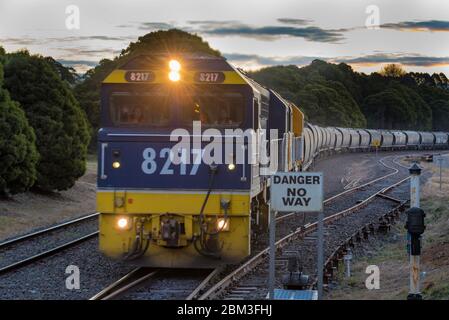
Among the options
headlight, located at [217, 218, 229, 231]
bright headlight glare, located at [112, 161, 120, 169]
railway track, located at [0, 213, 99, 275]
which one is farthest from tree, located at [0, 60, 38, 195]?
headlight, located at [217, 218, 229, 231]

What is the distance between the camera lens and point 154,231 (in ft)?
42.7

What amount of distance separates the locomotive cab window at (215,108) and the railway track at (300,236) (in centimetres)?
248

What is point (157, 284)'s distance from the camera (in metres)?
12.9

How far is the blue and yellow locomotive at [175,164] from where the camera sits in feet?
42.3

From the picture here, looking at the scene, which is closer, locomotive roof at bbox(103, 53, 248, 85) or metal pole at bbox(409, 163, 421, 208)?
metal pole at bbox(409, 163, 421, 208)

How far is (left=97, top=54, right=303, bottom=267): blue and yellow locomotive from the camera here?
12.9 meters

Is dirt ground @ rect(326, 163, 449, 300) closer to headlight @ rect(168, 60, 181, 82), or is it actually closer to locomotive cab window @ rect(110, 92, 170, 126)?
locomotive cab window @ rect(110, 92, 170, 126)

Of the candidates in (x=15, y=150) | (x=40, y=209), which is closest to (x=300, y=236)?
(x=15, y=150)

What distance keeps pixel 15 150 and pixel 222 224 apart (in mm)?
12444

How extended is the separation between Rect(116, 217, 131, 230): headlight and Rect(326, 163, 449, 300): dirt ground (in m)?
3.37

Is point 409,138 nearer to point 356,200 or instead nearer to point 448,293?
point 356,200

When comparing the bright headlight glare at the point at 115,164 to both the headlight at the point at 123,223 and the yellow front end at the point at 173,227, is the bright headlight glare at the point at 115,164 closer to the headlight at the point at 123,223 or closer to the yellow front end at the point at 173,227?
the yellow front end at the point at 173,227
